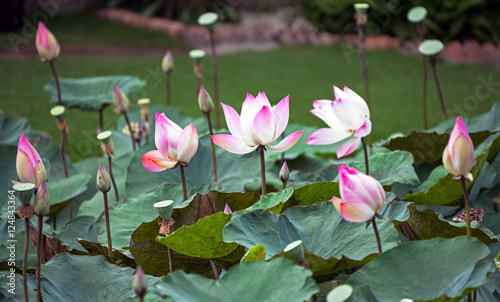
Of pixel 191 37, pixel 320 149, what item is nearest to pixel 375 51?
pixel 191 37

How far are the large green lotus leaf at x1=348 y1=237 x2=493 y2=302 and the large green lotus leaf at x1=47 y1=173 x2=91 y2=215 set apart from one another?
852mm

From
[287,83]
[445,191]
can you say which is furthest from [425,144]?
[287,83]

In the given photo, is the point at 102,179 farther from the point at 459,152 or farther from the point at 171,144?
the point at 459,152

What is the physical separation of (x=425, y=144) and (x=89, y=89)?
3.45 feet

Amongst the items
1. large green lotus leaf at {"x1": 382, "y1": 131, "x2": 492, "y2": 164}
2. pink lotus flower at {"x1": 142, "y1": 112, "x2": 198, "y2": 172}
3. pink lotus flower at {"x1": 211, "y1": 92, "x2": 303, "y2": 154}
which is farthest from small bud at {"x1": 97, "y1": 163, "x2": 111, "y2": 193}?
large green lotus leaf at {"x1": 382, "y1": 131, "x2": 492, "y2": 164}

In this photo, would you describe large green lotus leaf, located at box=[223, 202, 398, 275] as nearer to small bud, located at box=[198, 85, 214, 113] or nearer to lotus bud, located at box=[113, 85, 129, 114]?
small bud, located at box=[198, 85, 214, 113]

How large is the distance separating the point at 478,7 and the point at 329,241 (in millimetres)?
4565

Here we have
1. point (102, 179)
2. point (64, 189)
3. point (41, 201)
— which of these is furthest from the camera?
point (64, 189)

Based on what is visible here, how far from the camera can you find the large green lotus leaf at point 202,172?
4.25 ft

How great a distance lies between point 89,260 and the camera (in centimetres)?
89

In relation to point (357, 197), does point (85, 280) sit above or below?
below

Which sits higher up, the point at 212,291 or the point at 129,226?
the point at 212,291

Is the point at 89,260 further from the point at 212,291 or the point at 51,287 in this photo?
the point at 212,291

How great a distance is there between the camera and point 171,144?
860 mm
